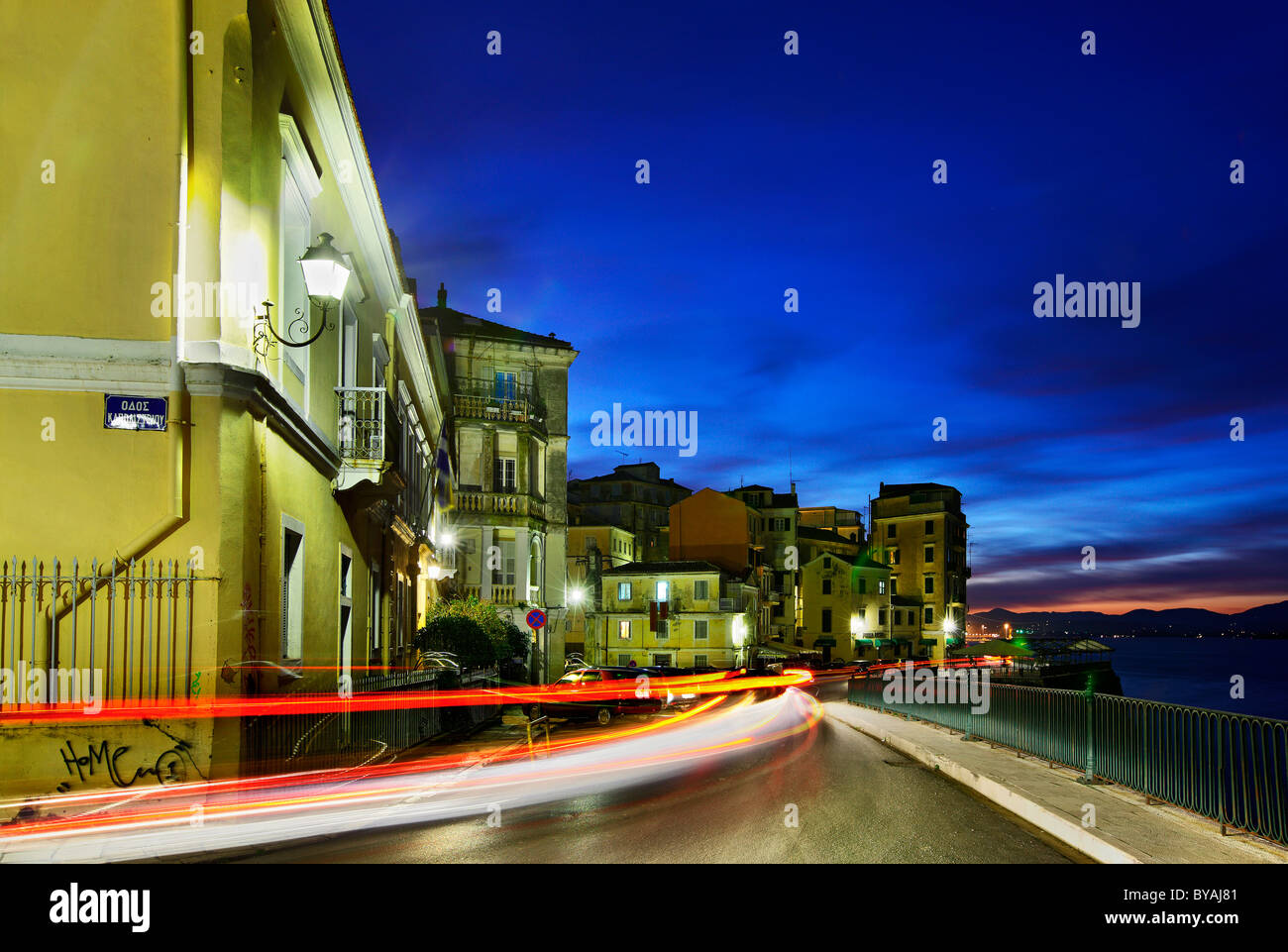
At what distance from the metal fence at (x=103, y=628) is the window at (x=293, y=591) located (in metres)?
2.74

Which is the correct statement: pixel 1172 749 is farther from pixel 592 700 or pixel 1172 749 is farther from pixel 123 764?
pixel 592 700

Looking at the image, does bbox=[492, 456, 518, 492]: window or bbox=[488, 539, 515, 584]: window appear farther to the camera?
bbox=[492, 456, 518, 492]: window

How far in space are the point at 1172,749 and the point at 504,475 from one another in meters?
36.8

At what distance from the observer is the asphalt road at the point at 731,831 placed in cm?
829

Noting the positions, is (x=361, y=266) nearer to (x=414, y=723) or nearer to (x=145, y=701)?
(x=414, y=723)

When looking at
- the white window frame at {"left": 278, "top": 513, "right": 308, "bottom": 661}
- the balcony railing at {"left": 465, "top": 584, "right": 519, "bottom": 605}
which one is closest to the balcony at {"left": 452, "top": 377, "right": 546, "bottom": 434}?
the balcony railing at {"left": 465, "top": 584, "right": 519, "bottom": 605}

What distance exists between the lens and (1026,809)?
10.5 meters

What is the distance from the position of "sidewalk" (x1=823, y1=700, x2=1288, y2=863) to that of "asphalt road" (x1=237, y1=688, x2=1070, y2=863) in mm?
304

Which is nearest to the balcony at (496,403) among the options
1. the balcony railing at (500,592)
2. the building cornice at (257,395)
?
the balcony railing at (500,592)

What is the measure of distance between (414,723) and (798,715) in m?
13.0

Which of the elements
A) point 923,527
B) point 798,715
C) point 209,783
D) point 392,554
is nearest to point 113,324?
point 209,783

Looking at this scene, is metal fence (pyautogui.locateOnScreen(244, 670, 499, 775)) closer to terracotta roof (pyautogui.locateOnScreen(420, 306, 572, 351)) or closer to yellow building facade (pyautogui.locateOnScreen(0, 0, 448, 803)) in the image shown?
yellow building facade (pyautogui.locateOnScreen(0, 0, 448, 803))

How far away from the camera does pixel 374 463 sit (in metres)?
16.3

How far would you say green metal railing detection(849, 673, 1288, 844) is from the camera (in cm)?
868
